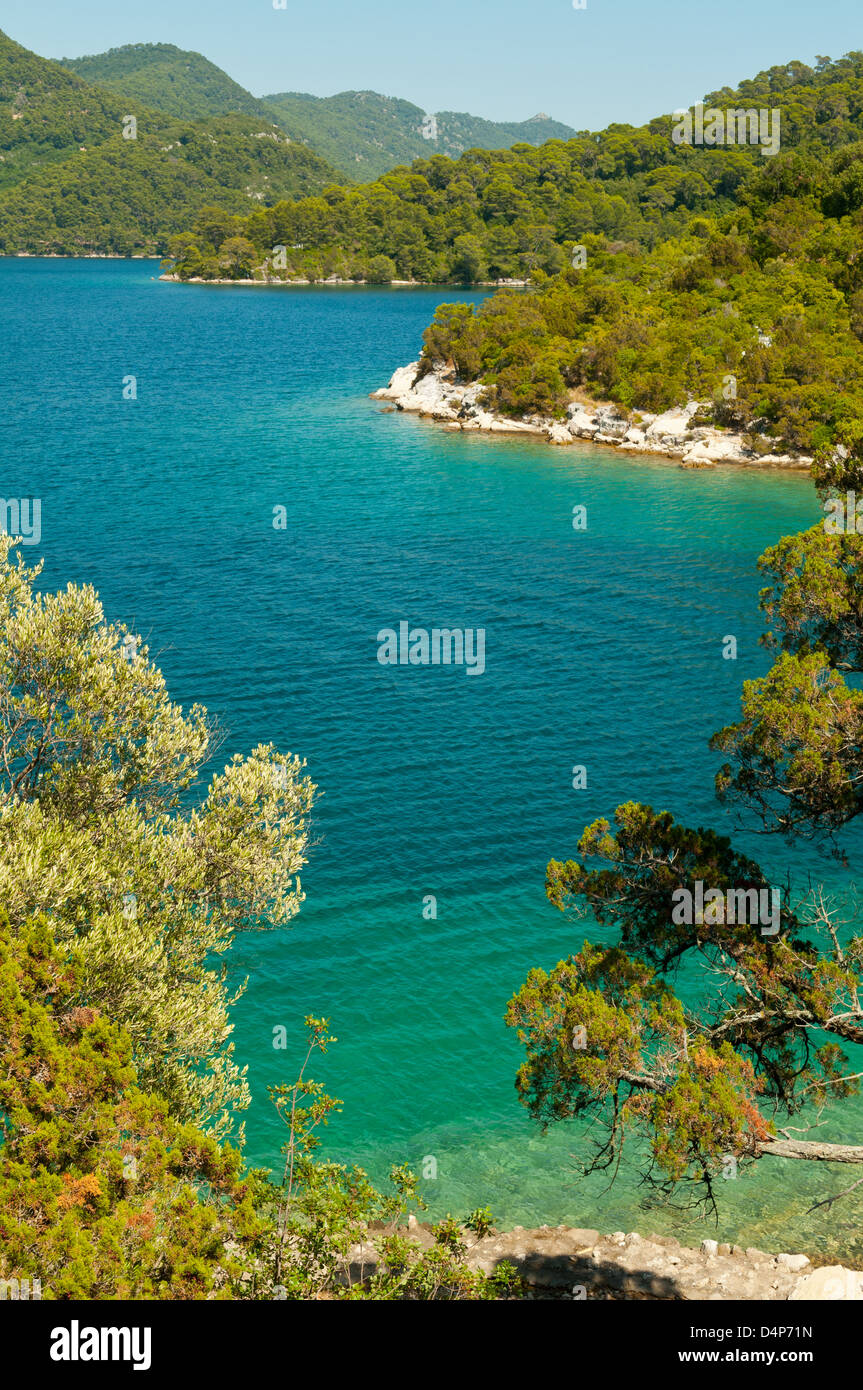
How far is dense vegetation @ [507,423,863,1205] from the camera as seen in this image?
1625cm

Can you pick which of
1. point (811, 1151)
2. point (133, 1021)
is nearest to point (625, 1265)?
point (811, 1151)

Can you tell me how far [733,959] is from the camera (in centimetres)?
1898

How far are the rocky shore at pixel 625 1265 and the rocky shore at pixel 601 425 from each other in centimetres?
7994

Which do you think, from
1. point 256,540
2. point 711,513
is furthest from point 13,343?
point 711,513

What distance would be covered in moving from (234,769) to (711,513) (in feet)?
214

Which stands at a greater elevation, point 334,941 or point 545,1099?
point 545,1099

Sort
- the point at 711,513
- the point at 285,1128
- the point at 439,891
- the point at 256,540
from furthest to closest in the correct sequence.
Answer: the point at 711,513 → the point at 256,540 → the point at 439,891 → the point at 285,1128

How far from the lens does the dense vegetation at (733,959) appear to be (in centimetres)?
1625

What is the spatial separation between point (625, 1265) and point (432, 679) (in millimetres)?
34822

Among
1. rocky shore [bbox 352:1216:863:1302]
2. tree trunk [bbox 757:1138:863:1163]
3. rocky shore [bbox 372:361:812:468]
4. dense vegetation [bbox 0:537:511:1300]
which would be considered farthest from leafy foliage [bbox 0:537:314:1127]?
rocky shore [bbox 372:361:812:468]

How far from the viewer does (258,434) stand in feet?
363

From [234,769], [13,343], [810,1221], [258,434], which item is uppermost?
[13,343]

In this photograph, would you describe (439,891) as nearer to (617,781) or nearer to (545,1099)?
(617,781)

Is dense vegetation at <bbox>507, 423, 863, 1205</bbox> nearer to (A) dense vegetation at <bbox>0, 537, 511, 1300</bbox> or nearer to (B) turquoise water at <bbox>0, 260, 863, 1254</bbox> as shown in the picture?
(A) dense vegetation at <bbox>0, 537, 511, 1300</bbox>
